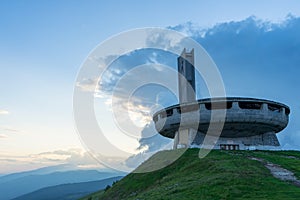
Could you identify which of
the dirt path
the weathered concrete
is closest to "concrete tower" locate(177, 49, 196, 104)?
the weathered concrete

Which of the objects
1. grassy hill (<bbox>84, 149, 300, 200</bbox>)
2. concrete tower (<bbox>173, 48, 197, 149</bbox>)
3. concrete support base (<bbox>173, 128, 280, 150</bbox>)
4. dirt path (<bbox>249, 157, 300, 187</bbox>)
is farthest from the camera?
concrete tower (<bbox>173, 48, 197, 149</bbox>)

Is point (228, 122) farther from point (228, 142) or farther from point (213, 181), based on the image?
point (213, 181)

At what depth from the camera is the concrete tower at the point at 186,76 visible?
50938 millimetres

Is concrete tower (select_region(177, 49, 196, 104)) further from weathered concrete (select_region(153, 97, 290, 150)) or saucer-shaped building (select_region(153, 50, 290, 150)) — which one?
weathered concrete (select_region(153, 97, 290, 150))

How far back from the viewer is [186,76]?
51781 mm

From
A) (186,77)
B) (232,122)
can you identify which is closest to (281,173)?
(232,122)

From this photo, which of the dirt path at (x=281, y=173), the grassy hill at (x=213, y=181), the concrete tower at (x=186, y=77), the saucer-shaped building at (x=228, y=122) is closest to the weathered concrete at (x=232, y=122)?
the saucer-shaped building at (x=228, y=122)

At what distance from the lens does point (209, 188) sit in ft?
66.9

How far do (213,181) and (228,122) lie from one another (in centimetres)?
1720

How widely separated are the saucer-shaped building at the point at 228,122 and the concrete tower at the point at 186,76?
9.06m

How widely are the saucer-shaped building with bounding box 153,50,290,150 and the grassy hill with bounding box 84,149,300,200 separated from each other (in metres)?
6.02

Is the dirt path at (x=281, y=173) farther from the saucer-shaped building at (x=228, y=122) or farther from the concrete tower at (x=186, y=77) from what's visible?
the concrete tower at (x=186, y=77)

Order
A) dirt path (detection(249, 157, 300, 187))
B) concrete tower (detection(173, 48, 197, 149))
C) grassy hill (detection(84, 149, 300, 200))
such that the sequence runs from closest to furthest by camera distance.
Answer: grassy hill (detection(84, 149, 300, 200)), dirt path (detection(249, 157, 300, 187)), concrete tower (detection(173, 48, 197, 149))

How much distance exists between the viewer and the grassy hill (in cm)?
1920
